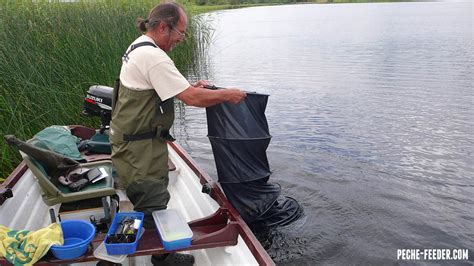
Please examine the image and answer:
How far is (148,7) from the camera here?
10305 millimetres

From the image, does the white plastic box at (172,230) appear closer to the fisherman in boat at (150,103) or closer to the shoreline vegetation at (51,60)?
the fisherman in boat at (150,103)

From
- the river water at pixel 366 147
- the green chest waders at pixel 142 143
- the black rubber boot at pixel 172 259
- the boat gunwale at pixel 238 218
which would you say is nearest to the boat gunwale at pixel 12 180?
the green chest waders at pixel 142 143

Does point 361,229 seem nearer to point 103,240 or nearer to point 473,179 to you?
point 473,179

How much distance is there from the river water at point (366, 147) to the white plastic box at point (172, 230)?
1.90m

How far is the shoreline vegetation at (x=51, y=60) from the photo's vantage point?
17.7 feet

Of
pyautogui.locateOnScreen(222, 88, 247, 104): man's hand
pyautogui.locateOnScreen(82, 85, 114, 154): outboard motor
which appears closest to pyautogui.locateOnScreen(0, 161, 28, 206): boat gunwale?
pyautogui.locateOnScreen(82, 85, 114, 154): outboard motor

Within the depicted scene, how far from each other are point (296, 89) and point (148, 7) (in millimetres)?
4543

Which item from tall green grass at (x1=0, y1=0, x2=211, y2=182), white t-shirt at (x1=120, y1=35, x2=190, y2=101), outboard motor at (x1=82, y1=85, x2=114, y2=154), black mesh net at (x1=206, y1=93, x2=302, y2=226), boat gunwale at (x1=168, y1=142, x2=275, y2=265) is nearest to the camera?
boat gunwale at (x1=168, y1=142, x2=275, y2=265)

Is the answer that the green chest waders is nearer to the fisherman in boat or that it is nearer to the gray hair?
the fisherman in boat

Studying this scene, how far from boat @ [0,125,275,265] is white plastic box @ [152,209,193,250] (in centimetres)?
6

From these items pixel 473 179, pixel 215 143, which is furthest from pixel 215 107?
pixel 473 179

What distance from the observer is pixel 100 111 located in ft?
15.6

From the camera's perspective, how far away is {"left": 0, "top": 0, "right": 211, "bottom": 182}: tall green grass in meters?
5.39

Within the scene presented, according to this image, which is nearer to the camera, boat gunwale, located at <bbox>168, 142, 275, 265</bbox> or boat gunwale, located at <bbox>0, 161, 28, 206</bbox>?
boat gunwale, located at <bbox>168, 142, 275, 265</bbox>
